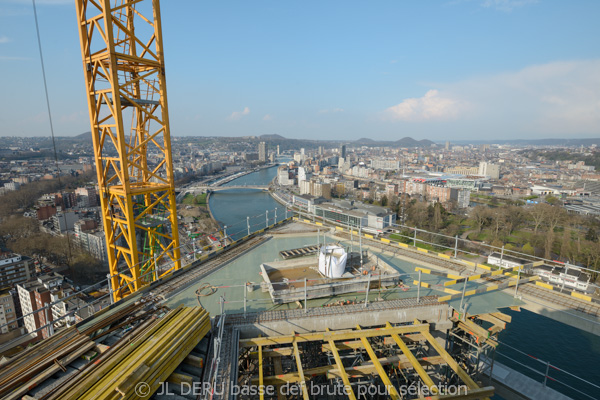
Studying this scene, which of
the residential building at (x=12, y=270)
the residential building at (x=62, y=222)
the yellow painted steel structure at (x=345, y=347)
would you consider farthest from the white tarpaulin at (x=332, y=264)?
the residential building at (x=62, y=222)

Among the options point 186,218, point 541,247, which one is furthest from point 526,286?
point 186,218

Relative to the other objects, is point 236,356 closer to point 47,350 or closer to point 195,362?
point 195,362

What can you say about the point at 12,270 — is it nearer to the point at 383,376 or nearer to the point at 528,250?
the point at 383,376

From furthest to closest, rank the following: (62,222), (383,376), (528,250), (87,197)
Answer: (87,197) → (62,222) → (528,250) → (383,376)

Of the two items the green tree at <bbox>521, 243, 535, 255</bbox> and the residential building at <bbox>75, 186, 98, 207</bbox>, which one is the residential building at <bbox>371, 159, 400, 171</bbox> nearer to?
the green tree at <bbox>521, 243, 535, 255</bbox>

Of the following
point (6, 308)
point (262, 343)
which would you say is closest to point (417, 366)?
point (262, 343)

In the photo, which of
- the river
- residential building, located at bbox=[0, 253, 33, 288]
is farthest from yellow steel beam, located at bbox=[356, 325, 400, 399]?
the river
